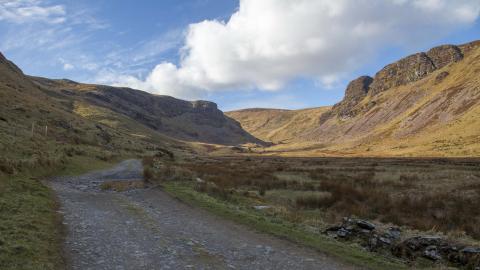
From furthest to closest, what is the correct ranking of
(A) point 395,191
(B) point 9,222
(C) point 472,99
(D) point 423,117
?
(D) point 423,117, (C) point 472,99, (A) point 395,191, (B) point 9,222

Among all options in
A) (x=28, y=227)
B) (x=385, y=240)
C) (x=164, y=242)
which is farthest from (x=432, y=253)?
(x=28, y=227)

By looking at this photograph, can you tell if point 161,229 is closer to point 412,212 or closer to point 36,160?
point 412,212

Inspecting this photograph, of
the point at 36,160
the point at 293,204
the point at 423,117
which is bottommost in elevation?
the point at 293,204

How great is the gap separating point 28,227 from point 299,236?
901 centimetres

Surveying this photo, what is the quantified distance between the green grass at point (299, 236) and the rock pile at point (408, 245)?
93 centimetres

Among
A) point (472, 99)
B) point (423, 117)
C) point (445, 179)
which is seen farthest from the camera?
point (423, 117)

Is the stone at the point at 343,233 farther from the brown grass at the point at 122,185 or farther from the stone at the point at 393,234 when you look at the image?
the brown grass at the point at 122,185

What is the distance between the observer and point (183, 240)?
42.2 ft

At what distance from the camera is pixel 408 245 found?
44.8 ft

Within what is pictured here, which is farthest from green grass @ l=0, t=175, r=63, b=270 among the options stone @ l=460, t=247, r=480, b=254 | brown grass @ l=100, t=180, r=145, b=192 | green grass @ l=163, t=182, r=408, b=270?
stone @ l=460, t=247, r=480, b=254

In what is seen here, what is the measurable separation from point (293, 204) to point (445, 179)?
20043 millimetres

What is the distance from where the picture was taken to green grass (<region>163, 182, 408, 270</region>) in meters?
11.9

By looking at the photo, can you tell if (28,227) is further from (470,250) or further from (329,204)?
(329,204)

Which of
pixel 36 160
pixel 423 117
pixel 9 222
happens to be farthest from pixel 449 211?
pixel 423 117
